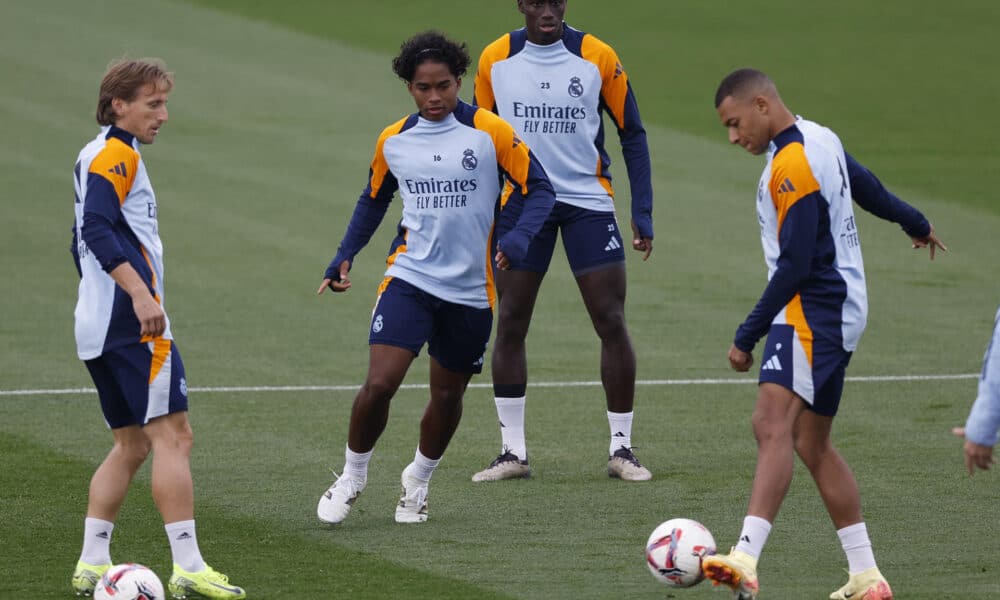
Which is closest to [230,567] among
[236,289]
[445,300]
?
[445,300]

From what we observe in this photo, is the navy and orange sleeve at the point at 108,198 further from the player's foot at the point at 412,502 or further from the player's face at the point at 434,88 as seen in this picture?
the player's foot at the point at 412,502

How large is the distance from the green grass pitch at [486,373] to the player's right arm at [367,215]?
3.81ft

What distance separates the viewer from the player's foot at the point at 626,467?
29.5ft

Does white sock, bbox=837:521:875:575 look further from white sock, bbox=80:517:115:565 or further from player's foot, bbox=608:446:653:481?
white sock, bbox=80:517:115:565

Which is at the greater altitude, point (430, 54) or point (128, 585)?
point (430, 54)

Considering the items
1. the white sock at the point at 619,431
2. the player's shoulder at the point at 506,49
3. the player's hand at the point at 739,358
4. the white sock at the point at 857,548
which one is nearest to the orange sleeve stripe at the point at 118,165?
the player's hand at the point at 739,358

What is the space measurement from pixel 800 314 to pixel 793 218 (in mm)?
398

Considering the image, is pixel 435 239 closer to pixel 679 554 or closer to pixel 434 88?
pixel 434 88

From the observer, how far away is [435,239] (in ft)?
26.0

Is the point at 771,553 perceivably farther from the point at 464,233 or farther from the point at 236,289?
the point at 236,289

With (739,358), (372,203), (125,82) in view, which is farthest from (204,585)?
(372,203)

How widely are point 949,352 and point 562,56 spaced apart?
16.0 ft

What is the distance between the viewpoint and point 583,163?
9.30 metres

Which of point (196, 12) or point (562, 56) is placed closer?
point (562, 56)
